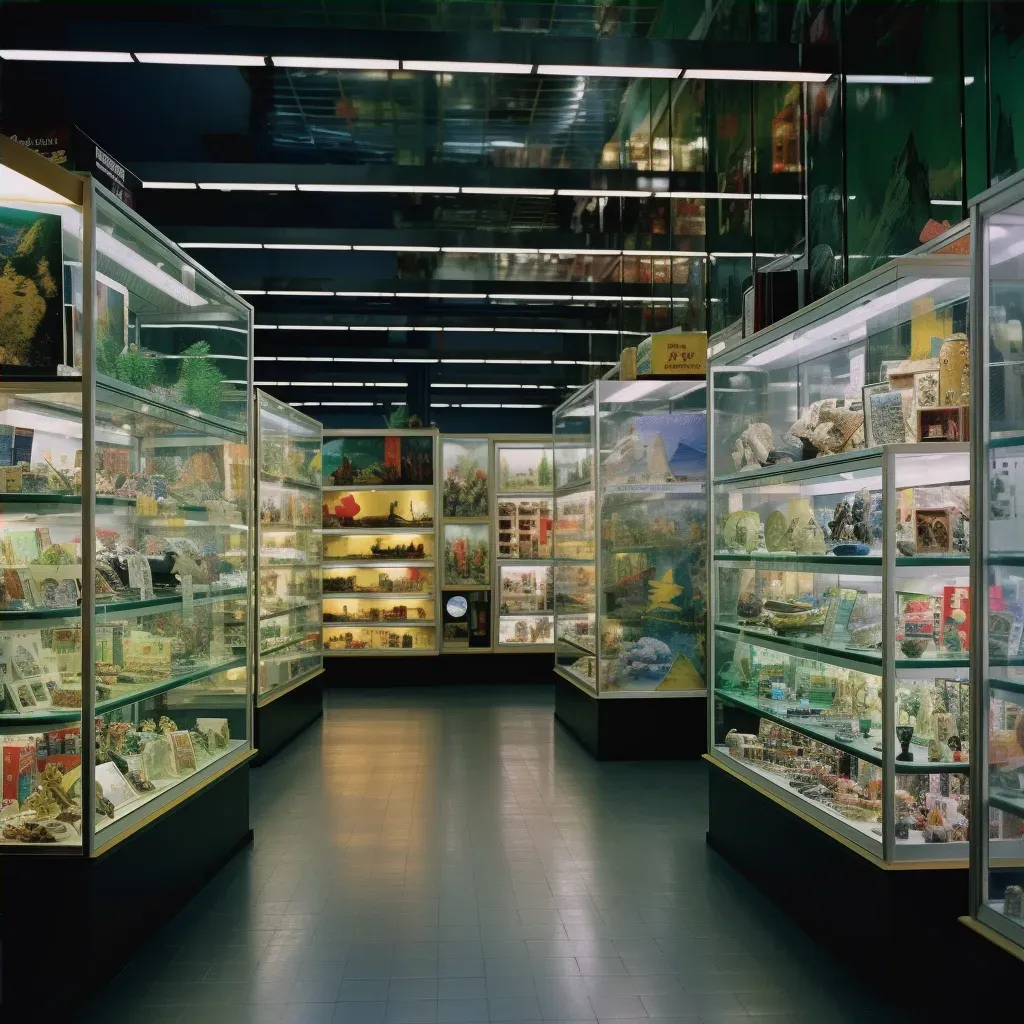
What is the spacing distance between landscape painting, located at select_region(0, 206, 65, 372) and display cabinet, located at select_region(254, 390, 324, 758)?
4310 mm

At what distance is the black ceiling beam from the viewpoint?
18.5 feet

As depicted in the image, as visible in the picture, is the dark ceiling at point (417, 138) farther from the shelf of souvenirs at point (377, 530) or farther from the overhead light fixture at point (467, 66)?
the shelf of souvenirs at point (377, 530)

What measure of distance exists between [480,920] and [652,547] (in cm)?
412

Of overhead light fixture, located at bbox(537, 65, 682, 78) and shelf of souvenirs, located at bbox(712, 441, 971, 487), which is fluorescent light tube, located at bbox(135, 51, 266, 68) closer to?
overhead light fixture, located at bbox(537, 65, 682, 78)

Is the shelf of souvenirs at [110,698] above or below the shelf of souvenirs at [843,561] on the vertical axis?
below

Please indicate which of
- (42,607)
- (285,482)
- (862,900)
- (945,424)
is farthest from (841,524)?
(285,482)

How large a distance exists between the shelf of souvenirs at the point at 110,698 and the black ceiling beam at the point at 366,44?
3.51m

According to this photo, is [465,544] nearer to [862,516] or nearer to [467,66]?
[467,66]

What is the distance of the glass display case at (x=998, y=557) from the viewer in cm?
296

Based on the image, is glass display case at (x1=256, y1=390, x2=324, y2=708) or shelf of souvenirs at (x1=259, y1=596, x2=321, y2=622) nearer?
glass display case at (x1=256, y1=390, x2=324, y2=708)

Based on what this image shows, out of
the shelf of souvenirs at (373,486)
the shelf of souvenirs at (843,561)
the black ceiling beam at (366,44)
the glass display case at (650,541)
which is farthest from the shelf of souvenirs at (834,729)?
the shelf of souvenirs at (373,486)

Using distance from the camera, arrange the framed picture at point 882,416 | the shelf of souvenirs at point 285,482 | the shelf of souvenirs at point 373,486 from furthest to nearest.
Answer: the shelf of souvenirs at point 373,486
the shelf of souvenirs at point 285,482
the framed picture at point 882,416

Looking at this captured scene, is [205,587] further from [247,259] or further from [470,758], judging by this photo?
[247,259]

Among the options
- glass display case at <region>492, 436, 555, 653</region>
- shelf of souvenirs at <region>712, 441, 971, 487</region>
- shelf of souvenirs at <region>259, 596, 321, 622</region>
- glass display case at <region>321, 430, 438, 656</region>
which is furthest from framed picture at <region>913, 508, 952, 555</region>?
glass display case at <region>321, 430, 438, 656</region>
